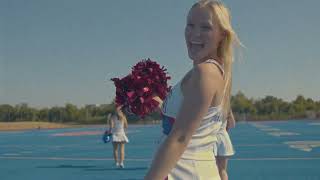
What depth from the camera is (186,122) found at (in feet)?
5.79

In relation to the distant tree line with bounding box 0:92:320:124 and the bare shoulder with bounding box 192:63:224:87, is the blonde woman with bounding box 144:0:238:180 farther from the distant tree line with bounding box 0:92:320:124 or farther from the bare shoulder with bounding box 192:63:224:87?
the distant tree line with bounding box 0:92:320:124

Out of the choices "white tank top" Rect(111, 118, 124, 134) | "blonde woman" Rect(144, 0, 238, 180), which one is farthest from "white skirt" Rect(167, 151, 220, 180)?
"white tank top" Rect(111, 118, 124, 134)

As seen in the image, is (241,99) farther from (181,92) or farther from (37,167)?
(181,92)

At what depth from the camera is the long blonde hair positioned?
1915 millimetres

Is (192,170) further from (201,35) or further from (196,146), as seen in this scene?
(201,35)

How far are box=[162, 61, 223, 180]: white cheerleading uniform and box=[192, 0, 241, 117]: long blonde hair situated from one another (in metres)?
0.10

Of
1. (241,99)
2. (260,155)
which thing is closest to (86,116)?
(241,99)

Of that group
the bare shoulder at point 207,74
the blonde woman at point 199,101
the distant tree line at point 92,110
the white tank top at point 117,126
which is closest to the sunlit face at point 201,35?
the blonde woman at point 199,101

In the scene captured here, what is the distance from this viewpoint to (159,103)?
2.63 m

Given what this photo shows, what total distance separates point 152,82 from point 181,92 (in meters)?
0.78

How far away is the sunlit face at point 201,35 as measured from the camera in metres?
1.91

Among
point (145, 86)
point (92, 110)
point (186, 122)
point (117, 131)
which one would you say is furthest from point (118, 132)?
point (92, 110)

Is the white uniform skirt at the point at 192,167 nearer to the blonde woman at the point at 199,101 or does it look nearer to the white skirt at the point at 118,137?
the blonde woman at the point at 199,101

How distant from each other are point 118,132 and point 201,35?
32.0 feet
